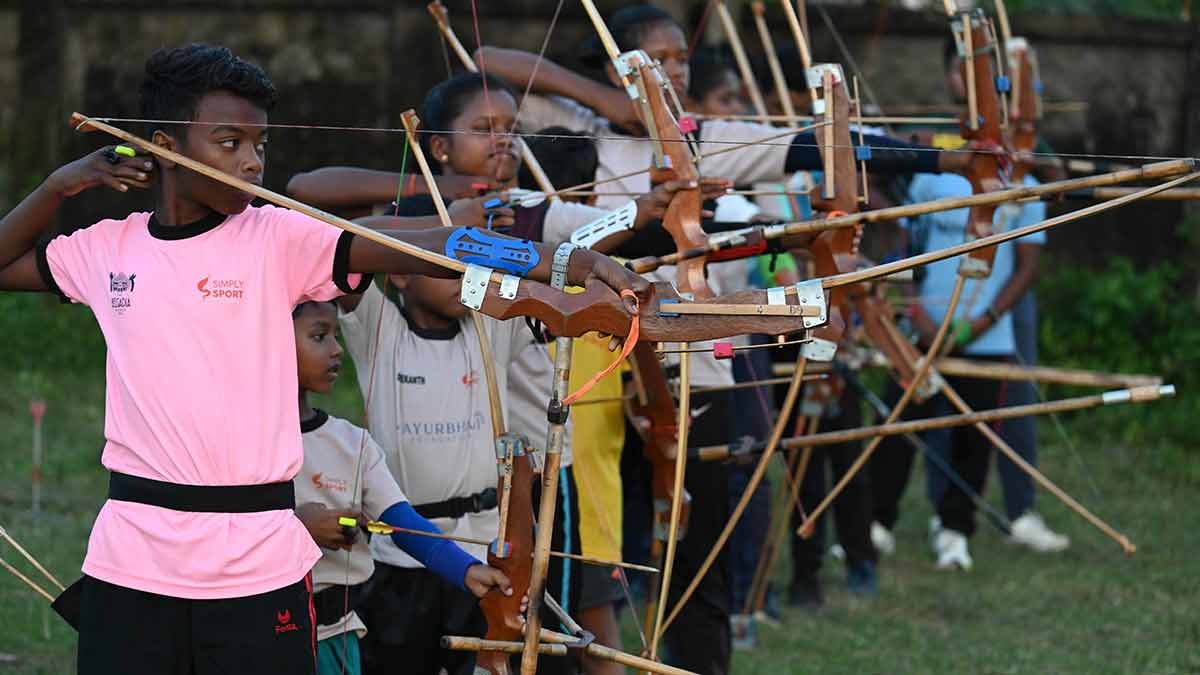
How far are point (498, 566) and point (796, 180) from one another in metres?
3.53

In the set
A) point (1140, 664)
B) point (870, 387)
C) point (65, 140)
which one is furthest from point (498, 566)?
point (65, 140)

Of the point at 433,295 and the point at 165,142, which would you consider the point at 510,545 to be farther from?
the point at 165,142

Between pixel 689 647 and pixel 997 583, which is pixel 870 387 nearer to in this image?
pixel 997 583

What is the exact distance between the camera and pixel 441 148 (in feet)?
14.1

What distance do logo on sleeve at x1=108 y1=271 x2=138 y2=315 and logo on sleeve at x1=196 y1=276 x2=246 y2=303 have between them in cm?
11

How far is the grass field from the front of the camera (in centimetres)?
525

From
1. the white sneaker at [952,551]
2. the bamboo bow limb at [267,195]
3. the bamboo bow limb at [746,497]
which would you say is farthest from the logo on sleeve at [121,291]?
the white sneaker at [952,551]

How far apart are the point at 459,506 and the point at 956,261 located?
11.5ft

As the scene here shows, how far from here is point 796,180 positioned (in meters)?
6.50

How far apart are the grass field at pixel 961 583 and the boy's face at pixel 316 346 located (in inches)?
61.0

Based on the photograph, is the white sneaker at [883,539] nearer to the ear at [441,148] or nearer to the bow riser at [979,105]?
the bow riser at [979,105]

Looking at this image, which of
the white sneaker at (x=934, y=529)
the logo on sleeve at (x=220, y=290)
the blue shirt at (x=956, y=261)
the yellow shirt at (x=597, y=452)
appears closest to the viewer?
the logo on sleeve at (x=220, y=290)

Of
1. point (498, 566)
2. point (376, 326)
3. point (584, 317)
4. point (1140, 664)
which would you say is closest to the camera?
point (584, 317)

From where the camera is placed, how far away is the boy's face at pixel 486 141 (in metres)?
4.15
